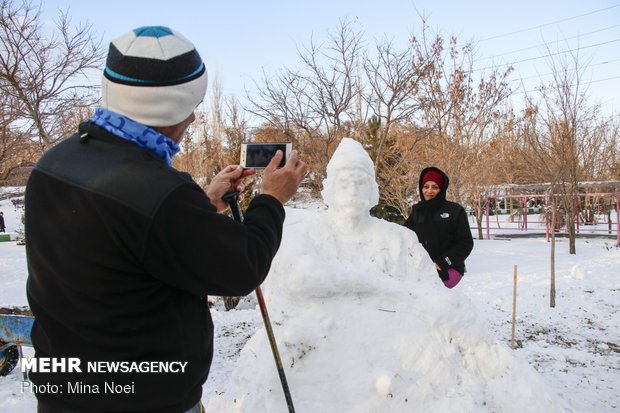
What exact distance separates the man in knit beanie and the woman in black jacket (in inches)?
133

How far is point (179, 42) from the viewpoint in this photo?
3.73ft

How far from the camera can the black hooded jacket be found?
4234 millimetres

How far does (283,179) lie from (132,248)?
1.66ft

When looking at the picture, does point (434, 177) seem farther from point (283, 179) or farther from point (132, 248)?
point (132, 248)

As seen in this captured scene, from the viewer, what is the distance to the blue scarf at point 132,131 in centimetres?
108

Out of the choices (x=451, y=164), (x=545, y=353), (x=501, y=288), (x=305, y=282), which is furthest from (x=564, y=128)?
(x=305, y=282)

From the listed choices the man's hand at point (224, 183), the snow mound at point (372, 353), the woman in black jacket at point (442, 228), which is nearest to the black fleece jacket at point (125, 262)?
the man's hand at point (224, 183)

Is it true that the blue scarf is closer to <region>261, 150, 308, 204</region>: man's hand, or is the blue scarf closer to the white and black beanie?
the white and black beanie

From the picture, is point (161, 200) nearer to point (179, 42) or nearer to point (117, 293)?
point (117, 293)

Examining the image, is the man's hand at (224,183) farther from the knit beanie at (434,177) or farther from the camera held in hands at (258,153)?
the knit beanie at (434,177)

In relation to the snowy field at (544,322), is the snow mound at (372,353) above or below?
above

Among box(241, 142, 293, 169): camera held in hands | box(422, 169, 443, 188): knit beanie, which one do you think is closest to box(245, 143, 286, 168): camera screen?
box(241, 142, 293, 169): camera held in hands

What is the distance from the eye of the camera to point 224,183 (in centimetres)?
169

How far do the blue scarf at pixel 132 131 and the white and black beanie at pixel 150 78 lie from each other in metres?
0.02
